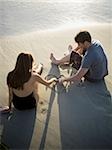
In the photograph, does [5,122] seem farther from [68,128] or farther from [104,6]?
[104,6]

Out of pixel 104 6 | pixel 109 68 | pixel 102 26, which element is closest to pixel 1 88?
pixel 109 68

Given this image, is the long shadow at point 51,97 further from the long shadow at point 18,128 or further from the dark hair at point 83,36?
the dark hair at point 83,36

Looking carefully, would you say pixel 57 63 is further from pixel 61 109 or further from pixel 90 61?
pixel 61 109

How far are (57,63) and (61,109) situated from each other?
3.88ft

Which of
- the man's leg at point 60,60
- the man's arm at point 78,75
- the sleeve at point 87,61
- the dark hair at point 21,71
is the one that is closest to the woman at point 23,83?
the dark hair at point 21,71

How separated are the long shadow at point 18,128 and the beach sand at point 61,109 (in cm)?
1

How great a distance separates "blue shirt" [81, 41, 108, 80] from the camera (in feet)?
16.6

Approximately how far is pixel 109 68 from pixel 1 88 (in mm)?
1620

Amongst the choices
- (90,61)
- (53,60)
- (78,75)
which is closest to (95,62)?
(90,61)

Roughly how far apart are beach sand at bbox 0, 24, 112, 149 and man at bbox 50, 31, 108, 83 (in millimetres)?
144

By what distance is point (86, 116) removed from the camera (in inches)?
182

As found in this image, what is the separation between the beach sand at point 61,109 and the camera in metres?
4.21

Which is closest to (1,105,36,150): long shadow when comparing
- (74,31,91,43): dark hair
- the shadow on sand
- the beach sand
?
the beach sand

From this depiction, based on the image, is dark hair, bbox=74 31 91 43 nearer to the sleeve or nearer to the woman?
the sleeve
